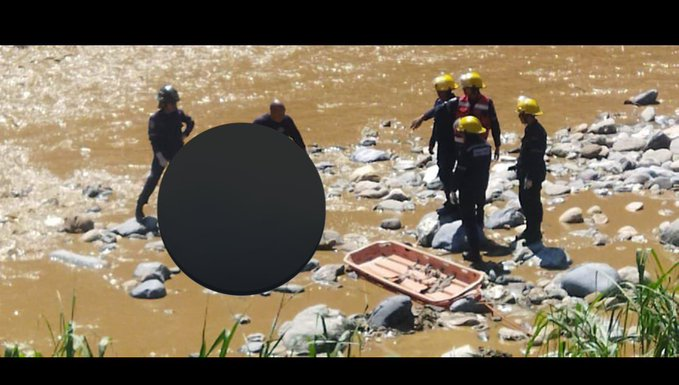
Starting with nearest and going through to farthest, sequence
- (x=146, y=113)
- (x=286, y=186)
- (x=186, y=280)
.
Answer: (x=286, y=186) → (x=186, y=280) → (x=146, y=113)

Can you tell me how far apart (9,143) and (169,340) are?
5.57 metres

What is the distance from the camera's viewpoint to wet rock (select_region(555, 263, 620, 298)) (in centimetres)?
802

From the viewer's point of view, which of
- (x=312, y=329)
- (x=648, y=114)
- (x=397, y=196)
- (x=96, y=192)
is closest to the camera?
(x=312, y=329)

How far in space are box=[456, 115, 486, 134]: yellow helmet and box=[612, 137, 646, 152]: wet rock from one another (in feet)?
10.4

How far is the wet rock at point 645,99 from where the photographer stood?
43.7 feet

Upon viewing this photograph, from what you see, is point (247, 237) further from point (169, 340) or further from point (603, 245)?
point (603, 245)

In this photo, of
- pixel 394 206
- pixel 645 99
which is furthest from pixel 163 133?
pixel 645 99

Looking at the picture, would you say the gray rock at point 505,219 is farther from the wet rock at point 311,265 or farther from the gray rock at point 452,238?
the wet rock at point 311,265

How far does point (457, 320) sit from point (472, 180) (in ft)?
5.47

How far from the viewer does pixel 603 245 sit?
9.23 metres

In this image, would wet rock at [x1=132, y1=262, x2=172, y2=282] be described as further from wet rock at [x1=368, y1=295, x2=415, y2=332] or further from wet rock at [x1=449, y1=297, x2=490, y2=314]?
wet rock at [x1=449, y1=297, x2=490, y2=314]

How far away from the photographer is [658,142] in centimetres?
1143

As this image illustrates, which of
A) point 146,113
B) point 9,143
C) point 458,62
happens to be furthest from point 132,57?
point 458,62

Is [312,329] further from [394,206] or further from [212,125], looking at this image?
[212,125]
